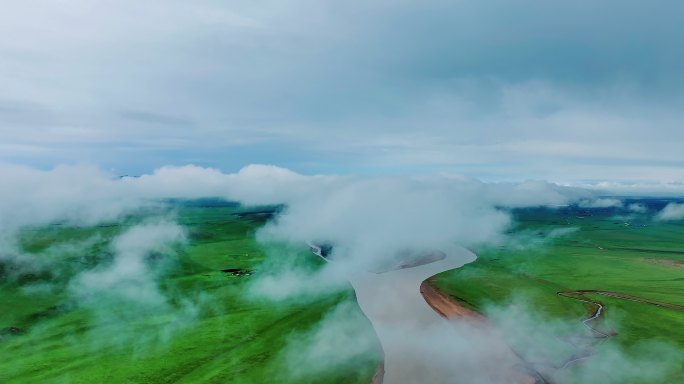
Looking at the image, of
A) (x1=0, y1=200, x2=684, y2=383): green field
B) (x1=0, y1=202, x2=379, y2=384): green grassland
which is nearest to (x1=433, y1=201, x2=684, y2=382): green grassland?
(x1=0, y1=200, x2=684, y2=383): green field

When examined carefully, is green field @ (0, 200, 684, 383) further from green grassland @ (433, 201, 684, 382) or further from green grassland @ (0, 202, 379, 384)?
green grassland @ (433, 201, 684, 382)

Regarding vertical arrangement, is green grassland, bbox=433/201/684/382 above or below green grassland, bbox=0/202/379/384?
below

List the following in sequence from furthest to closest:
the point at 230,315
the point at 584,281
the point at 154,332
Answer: the point at 584,281, the point at 230,315, the point at 154,332

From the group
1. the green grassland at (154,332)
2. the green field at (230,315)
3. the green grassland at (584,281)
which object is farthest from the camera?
the green grassland at (584,281)

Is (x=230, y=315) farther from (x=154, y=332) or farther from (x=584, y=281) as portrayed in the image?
(x=584, y=281)

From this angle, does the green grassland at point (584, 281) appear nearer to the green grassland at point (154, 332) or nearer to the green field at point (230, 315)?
the green field at point (230, 315)

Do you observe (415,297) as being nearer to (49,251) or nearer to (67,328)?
(67,328)

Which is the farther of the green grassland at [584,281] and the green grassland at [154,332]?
the green grassland at [584,281]

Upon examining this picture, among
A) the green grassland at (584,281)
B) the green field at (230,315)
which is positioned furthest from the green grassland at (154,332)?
the green grassland at (584,281)

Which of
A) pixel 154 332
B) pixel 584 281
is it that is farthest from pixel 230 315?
pixel 584 281
